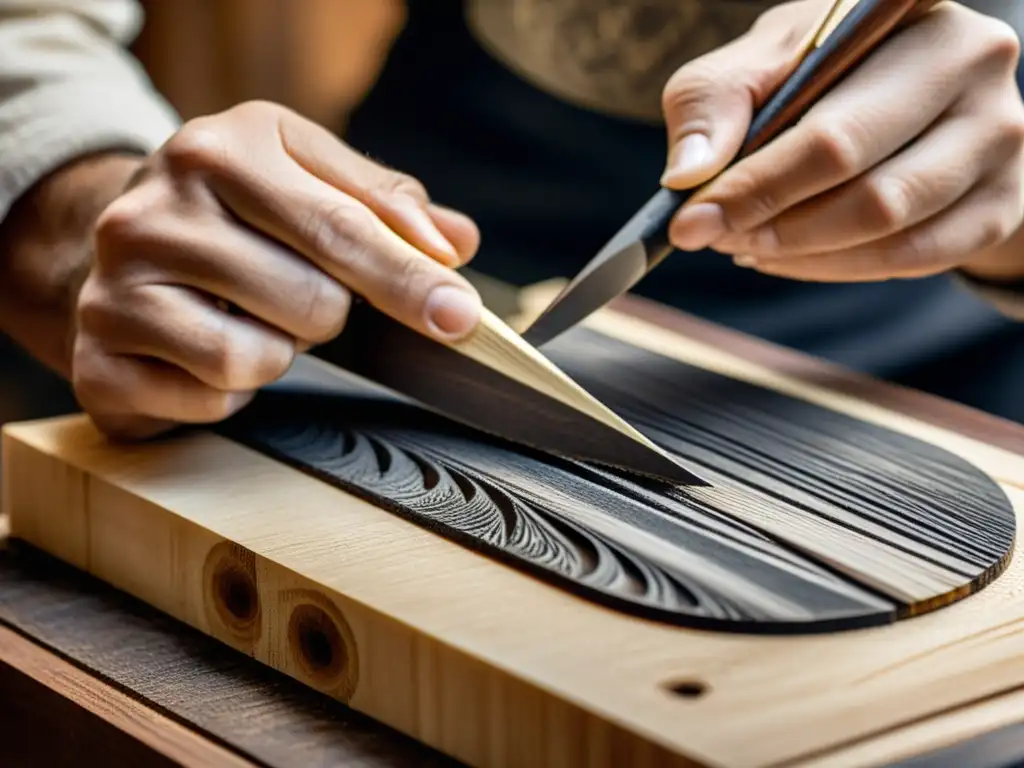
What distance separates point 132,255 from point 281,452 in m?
0.13

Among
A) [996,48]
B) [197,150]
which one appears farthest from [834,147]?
[197,150]

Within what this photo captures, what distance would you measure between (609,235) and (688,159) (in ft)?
1.48

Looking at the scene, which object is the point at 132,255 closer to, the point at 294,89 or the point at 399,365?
the point at 399,365

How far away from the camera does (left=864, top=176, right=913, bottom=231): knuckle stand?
0.82 m

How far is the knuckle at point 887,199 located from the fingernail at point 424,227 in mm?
238

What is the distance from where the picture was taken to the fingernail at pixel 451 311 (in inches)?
30.3

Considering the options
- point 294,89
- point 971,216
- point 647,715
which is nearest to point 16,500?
point 647,715

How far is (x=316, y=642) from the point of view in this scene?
0.67 metres

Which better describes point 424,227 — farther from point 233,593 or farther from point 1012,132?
point 1012,132

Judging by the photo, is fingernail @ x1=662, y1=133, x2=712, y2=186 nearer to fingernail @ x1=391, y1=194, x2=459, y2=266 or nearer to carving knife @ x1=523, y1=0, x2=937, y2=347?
carving knife @ x1=523, y1=0, x2=937, y2=347

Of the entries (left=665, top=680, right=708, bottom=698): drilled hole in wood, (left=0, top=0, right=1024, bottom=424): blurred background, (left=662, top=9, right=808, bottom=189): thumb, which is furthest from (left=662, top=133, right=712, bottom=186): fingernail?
(left=0, top=0, right=1024, bottom=424): blurred background

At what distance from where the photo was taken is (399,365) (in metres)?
0.83

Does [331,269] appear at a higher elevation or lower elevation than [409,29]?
lower

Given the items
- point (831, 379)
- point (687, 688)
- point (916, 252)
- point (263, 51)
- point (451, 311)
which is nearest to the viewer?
point (687, 688)
